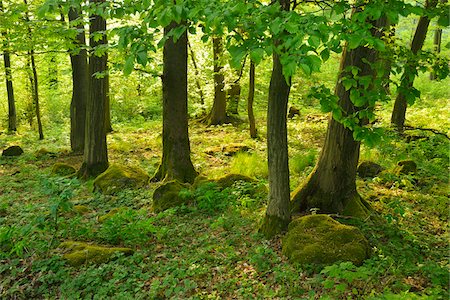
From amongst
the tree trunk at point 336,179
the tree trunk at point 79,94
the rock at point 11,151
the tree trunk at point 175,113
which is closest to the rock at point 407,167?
the tree trunk at point 336,179

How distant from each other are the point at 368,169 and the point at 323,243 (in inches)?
141

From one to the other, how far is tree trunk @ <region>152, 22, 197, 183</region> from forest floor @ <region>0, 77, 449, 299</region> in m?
0.64

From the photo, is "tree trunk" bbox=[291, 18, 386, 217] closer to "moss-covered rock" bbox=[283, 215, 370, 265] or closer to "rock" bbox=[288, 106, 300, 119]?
"moss-covered rock" bbox=[283, 215, 370, 265]

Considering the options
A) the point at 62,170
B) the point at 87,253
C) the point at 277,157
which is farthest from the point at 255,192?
the point at 62,170

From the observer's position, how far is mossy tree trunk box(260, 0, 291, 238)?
14.9ft

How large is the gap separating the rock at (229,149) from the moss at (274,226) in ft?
17.7

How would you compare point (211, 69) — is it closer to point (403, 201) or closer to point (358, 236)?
point (403, 201)

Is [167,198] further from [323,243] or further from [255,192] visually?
[323,243]

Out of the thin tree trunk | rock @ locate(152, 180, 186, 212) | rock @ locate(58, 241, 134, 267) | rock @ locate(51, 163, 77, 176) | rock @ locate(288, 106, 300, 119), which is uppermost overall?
the thin tree trunk

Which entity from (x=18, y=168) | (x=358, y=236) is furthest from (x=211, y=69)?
(x=358, y=236)

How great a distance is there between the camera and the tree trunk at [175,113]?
7.74 meters

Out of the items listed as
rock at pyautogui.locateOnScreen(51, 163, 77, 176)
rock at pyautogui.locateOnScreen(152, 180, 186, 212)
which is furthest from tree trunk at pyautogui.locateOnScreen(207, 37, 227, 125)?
rock at pyautogui.locateOnScreen(152, 180, 186, 212)

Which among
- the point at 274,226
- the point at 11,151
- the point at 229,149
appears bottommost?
the point at 11,151

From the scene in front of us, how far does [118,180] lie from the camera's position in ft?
26.5
